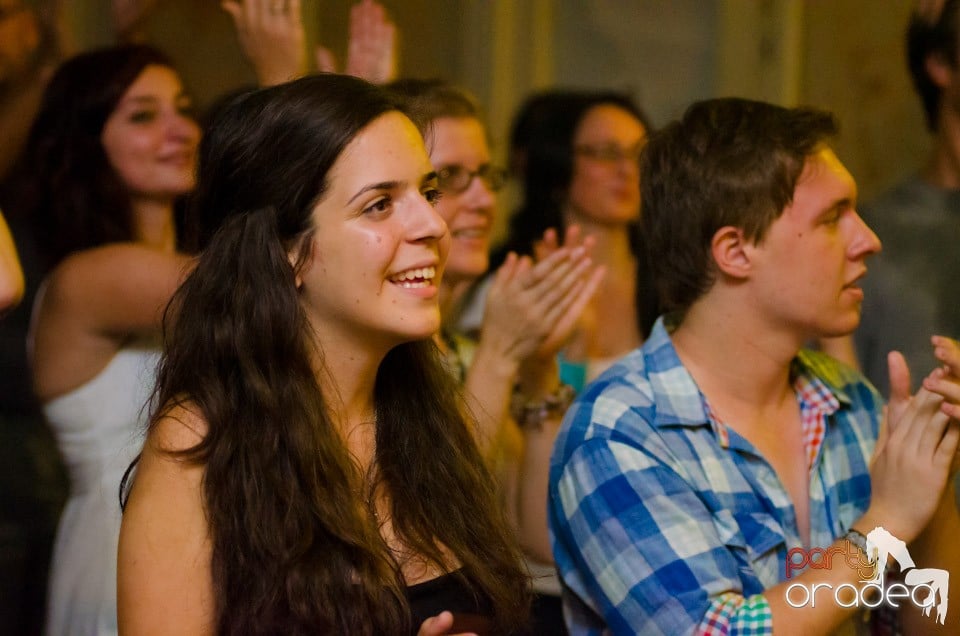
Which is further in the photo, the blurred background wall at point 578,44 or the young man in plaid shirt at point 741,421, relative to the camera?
the blurred background wall at point 578,44

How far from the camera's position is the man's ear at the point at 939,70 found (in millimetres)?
2094

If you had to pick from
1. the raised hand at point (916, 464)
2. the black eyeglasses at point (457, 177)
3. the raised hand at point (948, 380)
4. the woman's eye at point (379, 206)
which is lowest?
the raised hand at point (916, 464)

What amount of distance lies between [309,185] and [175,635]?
1.71ft

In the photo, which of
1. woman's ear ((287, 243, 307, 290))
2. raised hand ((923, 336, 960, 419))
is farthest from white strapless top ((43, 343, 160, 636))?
raised hand ((923, 336, 960, 419))

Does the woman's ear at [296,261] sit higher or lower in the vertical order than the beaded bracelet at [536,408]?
higher

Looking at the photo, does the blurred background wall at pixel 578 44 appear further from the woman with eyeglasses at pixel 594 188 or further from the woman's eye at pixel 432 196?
the woman's eye at pixel 432 196

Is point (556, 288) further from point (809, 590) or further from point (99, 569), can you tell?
point (99, 569)

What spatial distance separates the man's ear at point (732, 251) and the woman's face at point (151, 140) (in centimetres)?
102

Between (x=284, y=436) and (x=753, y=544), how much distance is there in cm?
63

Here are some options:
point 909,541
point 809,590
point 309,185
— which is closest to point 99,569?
point 309,185

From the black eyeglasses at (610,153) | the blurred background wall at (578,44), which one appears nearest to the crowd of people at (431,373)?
the black eyeglasses at (610,153)

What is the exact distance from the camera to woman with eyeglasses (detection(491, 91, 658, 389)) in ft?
8.46

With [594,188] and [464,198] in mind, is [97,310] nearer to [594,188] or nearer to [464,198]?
[464,198]

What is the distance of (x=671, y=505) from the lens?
4.95ft
